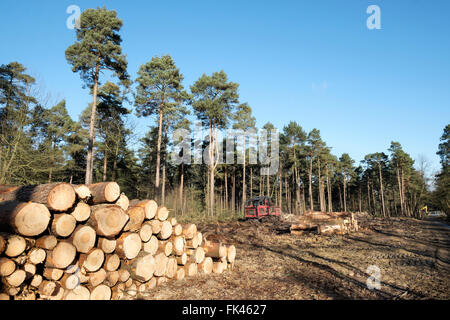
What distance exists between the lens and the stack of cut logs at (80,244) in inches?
121

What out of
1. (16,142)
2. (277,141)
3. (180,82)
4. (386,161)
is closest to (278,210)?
(180,82)

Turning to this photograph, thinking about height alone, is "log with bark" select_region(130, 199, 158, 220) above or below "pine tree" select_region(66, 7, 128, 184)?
below

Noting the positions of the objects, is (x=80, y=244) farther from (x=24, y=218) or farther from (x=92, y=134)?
(x=92, y=134)

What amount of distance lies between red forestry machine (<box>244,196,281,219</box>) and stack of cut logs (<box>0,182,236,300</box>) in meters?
14.2

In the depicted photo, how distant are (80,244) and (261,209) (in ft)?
53.5

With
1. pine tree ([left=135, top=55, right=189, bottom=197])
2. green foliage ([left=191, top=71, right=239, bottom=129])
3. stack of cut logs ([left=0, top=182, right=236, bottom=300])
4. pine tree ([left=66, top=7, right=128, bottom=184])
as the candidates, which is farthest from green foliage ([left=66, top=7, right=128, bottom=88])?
stack of cut logs ([left=0, top=182, right=236, bottom=300])

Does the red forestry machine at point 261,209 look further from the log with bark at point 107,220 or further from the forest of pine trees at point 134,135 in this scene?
the log with bark at point 107,220

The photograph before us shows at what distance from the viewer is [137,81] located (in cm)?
2045

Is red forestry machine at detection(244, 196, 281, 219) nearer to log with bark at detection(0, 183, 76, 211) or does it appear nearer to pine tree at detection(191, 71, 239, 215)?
pine tree at detection(191, 71, 239, 215)

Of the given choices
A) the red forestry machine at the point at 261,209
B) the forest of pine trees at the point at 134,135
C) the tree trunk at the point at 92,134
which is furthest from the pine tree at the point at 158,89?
the red forestry machine at the point at 261,209

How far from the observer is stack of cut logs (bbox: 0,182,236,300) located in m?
3.06

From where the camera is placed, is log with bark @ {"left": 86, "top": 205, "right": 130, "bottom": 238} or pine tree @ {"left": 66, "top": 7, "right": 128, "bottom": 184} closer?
log with bark @ {"left": 86, "top": 205, "right": 130, "bottom": 238}
